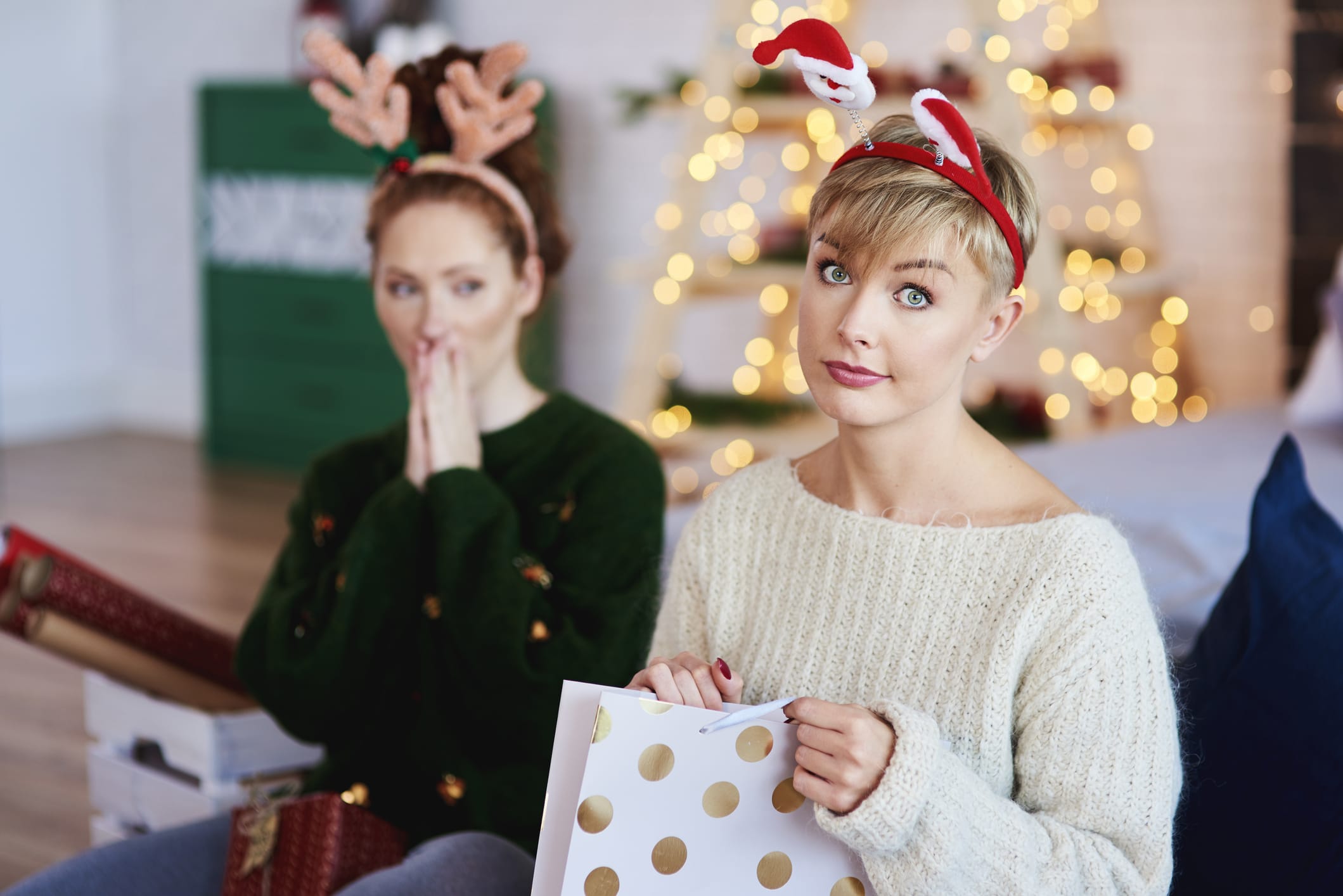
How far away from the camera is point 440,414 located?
1559mm

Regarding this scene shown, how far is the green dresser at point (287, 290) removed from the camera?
4637mm

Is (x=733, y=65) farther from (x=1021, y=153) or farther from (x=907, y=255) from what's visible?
(x=907, y=255)

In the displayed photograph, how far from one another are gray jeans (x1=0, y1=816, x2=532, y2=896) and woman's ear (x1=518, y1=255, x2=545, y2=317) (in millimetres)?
626

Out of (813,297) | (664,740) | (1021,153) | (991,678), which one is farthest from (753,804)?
(1021,153)

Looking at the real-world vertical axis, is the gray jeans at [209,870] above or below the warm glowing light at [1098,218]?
below

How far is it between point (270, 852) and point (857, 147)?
32.1 inches

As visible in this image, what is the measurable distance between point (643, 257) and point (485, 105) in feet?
9.78

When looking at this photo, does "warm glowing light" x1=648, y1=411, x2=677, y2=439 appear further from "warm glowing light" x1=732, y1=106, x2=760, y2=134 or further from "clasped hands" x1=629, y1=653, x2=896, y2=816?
"clasped hands" x1=629, y1=653, x2=896, y2=816

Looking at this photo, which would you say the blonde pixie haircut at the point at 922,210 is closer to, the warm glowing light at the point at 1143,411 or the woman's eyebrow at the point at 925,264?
the woman's eyebrow at the point at 925,264

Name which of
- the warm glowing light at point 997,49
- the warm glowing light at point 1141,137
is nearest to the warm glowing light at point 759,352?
the warm glowing light at point 1141,137

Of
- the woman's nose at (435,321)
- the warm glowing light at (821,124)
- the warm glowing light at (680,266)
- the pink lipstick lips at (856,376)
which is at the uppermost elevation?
the warm glowing light at (821,124)

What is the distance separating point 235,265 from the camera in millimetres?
4953

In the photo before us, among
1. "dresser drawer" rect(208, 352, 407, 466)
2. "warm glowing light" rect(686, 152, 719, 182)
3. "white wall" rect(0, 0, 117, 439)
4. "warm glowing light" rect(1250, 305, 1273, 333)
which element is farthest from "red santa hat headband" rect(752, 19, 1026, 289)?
"white wall" rect(0, 0, 117, 439)

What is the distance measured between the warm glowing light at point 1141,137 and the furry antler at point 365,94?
94.7 inches
